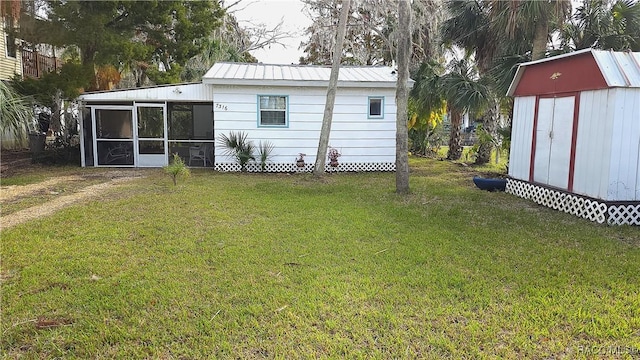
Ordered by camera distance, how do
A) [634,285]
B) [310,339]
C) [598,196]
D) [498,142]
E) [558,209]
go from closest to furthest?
1. [310,339]
2. [634,285]
3. [598,196]
4. [558,209]
5. [498,142]

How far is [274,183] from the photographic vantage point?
10.4 metres

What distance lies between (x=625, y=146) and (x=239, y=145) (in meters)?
9.25

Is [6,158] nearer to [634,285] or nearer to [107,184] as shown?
[107,184]

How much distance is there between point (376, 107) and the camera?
12891 millimetres

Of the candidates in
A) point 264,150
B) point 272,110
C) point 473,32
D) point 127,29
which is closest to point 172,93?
point 272,110

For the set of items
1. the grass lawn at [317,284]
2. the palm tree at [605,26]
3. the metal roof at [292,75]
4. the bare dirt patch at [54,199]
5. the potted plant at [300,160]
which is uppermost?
the palm tree at [605,26]

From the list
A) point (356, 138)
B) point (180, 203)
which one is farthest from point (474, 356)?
point (356, 138)

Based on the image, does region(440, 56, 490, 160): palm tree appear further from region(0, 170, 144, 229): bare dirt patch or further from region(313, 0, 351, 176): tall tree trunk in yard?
region(0, 170, 144, 229): bare dirt patch

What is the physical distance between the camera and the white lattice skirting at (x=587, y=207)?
641 cm

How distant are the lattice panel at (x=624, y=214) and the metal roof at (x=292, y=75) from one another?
24.1ft

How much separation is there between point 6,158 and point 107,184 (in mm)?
6717

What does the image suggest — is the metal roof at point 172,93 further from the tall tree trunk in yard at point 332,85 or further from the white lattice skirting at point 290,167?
the tall tree trunk in yard at point 332,85

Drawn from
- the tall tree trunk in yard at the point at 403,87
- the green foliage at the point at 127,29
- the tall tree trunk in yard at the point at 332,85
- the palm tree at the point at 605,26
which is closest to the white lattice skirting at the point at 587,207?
the tall tree trunk in yard at the point at 403,87

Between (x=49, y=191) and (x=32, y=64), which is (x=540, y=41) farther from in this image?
(x=32, y=64)
